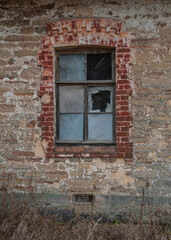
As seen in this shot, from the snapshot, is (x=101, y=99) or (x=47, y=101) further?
(x=101, y=99)

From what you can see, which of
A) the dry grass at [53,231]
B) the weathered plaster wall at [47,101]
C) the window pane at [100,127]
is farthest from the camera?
the window pane at [100,127]

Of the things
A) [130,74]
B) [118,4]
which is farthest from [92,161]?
[118,4]

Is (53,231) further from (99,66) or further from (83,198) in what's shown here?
(99,66)

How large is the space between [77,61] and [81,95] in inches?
25.1

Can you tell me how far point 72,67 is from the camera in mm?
5824

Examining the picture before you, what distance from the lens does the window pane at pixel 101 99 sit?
5777 millimetres

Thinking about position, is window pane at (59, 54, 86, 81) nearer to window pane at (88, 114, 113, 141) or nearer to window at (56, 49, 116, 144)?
window at (56, 49, 116, 144)

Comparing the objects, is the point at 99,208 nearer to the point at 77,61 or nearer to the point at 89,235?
the point at 89,235

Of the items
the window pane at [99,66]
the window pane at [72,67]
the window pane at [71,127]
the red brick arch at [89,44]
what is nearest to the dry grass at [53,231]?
the red brick arch at [89,44]

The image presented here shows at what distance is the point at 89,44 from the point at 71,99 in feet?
3.42

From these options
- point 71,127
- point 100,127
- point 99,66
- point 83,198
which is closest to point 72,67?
point 99,66

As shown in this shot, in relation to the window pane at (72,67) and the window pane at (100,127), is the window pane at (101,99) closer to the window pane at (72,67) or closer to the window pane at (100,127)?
the window pane at (100,127)

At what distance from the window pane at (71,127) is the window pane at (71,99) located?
128mm

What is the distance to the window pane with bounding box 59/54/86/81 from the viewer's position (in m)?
5.81
